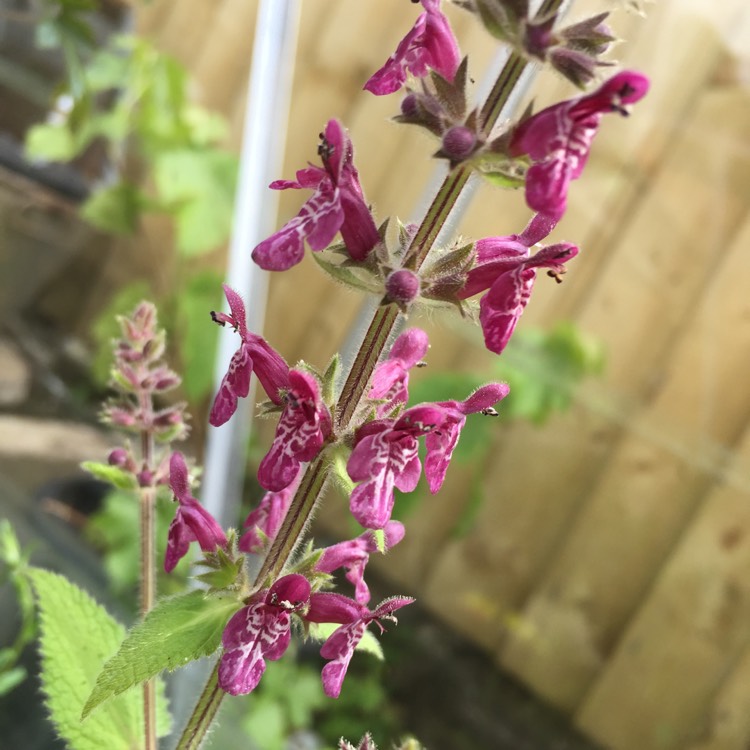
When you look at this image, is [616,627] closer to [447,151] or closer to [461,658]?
[461,658]

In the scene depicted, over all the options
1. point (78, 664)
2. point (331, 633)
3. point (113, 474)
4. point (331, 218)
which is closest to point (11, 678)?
point (78, 664)

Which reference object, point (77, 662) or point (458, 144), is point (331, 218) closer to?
point (458, 144)

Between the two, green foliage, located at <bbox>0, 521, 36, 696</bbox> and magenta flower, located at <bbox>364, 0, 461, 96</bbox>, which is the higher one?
magenta flower, located at <bbox>364, 0, 461, 96</bbox>

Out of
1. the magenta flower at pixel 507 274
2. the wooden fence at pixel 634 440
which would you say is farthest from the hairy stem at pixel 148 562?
the wooden fence at pixel 634 440

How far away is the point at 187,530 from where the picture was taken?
61 centimetres

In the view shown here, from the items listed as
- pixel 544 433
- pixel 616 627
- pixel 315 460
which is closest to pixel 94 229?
pixel 544 433

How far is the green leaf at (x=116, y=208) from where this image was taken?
2.09 meters

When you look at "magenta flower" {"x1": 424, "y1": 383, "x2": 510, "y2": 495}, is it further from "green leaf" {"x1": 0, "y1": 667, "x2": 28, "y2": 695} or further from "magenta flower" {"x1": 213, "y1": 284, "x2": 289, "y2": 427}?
"green leaf" {"x1": 0, "y1": 667, "x2": 28, "y2": 695}

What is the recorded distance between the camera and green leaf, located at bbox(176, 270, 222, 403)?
1.85 meters

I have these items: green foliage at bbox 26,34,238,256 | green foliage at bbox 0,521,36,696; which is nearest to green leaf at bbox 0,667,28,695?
green foliage at bbox 0,521,36,696

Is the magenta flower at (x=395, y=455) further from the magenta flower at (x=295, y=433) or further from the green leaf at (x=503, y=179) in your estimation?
the green leaf at (x=503, y=179)

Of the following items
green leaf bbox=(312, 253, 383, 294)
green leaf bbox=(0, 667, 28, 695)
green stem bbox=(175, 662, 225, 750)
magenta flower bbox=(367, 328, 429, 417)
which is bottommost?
green leaf bbox=(0, 667, 28, 695)

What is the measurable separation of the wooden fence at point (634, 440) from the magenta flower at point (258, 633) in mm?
1002

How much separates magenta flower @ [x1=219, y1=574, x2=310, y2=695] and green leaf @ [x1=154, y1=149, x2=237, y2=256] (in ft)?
4.92
